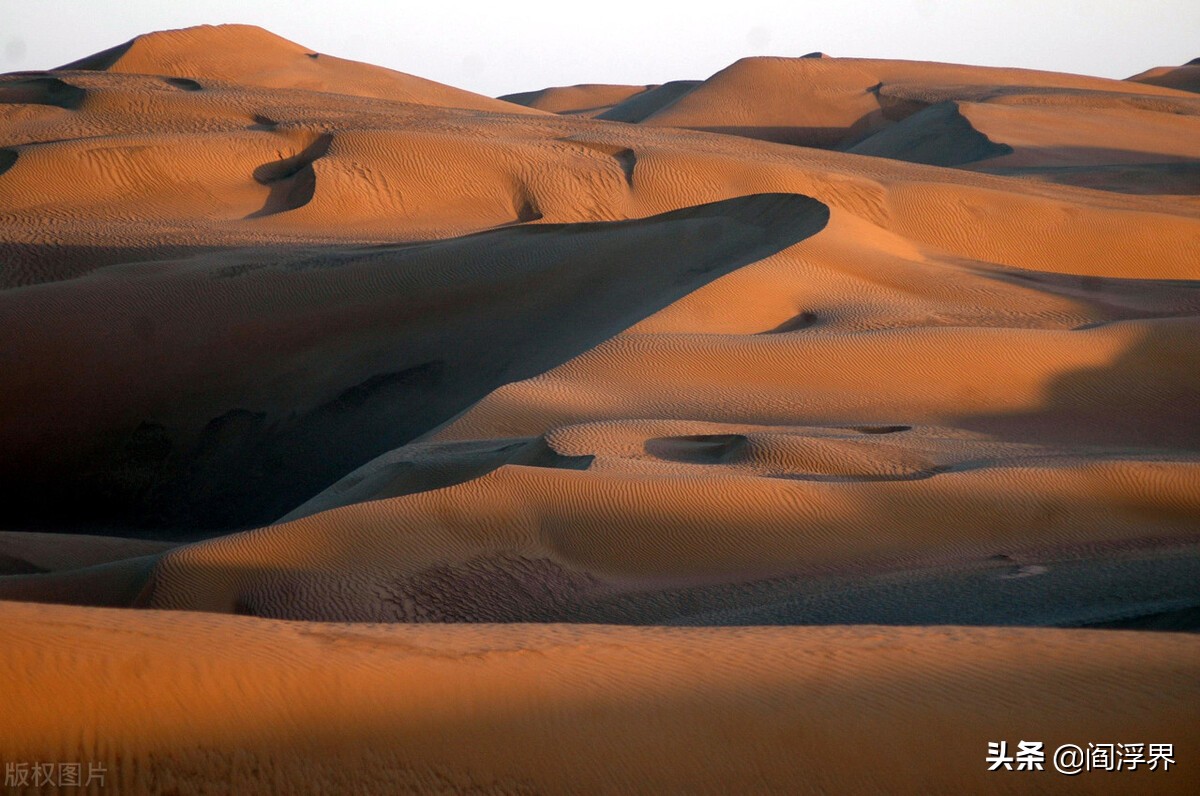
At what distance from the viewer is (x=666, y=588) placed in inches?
171

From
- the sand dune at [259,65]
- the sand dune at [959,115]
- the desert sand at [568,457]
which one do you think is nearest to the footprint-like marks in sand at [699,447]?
the desert sand at [568,457]

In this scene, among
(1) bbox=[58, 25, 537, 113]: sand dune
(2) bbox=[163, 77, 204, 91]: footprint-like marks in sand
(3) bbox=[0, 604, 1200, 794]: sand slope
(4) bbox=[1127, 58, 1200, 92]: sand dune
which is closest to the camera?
(3) bbox=[0, 604, 1200, 794]: sand slope

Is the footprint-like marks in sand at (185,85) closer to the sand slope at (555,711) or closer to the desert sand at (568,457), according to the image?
the desert sand at (568,457)

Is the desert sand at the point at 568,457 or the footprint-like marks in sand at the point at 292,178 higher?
the footprint-like marks in sand at the point at 292,178

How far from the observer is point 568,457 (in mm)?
5086

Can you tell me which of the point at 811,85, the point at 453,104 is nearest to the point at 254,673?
the point at 453,104

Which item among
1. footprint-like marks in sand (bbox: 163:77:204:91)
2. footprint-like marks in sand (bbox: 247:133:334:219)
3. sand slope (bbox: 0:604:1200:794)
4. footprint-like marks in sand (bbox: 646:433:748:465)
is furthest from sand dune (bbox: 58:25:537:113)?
sand slope (bbox: 0:604:1200:794)

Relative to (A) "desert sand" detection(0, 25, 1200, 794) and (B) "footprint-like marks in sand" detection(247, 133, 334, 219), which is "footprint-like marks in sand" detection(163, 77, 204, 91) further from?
(B) "footprint-like marks in sand" detection(247, 133, 334, 219)

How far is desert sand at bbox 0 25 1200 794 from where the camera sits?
7.54ft

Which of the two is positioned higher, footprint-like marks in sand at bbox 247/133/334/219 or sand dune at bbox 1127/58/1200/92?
sand dune at bbox 1127/58/1200/92

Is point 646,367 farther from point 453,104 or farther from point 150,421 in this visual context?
point 453,104

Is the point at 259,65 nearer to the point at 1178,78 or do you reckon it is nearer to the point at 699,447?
the point at 699,447

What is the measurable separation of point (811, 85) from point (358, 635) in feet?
87.5

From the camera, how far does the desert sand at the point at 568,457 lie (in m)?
2.30
